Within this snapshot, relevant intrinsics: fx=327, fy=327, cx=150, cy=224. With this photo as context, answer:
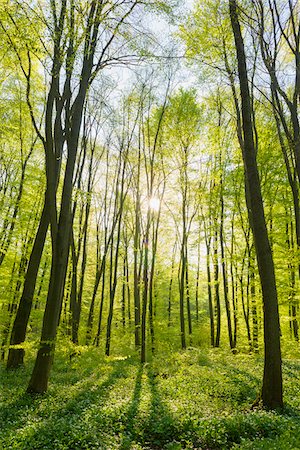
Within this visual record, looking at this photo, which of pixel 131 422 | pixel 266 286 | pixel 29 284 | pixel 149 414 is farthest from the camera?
pixel 29 284

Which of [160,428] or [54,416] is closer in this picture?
[160,428]

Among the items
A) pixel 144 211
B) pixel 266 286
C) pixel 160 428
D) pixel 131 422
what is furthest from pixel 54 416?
pixel 144 211

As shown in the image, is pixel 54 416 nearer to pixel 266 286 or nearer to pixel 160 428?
pixel 160 428

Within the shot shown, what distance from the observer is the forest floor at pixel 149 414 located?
5.17 metres

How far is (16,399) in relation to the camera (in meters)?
7.48

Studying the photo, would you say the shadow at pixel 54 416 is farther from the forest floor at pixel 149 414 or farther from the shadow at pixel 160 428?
the shadow at pixel 160 428

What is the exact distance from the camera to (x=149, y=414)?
6750 millimetres

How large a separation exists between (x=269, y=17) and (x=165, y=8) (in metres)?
4.99

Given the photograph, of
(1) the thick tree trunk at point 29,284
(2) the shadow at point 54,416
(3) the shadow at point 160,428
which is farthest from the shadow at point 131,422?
(1) the thick tree trunk at point 29,284

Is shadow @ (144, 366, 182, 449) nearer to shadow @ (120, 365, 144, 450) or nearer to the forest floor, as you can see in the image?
the forest floor

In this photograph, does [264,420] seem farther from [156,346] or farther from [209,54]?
[156,346]

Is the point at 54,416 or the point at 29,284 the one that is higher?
the point at 29,284

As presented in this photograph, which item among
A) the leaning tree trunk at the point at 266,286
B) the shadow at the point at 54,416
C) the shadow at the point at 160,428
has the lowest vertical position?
the shadow at the point at 160,428

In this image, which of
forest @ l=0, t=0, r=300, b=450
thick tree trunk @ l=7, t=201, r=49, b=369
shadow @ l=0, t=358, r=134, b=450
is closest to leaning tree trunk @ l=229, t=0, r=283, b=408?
forest @ l=0, t=0, r=300, b=450
